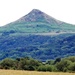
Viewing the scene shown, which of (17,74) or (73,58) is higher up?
(17,74)

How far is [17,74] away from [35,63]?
75.0 ft

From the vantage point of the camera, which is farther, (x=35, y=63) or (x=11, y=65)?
(x=35, y=63)

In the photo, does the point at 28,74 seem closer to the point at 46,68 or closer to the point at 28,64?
the point at 46,68

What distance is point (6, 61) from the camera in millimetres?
47281

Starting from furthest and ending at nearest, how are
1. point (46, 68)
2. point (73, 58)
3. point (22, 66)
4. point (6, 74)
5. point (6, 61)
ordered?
point (73, 58)
point (6, 61)
point (22, 66)
point (46, 68)
point (6, 74)

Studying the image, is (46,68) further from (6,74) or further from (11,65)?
(6,74)

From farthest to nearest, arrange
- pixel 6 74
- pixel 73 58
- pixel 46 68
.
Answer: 1. pixel 73 58
2. pixel 46 68
3. pixel 6 74

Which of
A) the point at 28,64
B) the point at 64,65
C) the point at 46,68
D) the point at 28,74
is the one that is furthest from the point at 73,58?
the point at 28,74

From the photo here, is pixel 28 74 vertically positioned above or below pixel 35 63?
above

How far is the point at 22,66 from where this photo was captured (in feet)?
144

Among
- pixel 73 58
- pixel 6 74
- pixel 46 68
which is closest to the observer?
pixel 6 74

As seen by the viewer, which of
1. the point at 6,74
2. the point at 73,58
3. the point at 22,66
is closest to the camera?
the point at 6,74

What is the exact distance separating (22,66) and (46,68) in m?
5.27

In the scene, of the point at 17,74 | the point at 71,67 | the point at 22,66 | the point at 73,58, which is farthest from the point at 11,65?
the point at 17,74
